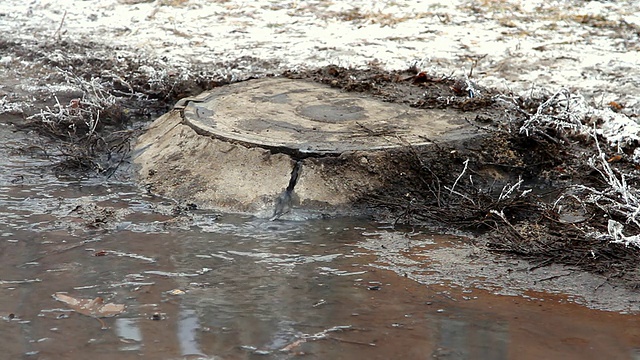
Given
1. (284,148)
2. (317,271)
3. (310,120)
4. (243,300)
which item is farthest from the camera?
(310,120)

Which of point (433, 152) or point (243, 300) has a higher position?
point (433, 152)

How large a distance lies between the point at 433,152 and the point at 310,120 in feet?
2.86

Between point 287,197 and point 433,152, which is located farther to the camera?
point 433,152

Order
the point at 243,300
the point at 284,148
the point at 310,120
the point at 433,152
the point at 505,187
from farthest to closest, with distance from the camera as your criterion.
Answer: the point at 310,120 → the point at 433,152 → the point at 284,148 → the point at 505,187 → the point at 243,300

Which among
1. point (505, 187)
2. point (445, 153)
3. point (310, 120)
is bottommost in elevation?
point (505, 187)

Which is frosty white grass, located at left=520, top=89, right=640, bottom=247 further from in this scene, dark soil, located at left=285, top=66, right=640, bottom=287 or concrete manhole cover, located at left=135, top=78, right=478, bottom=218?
concrete manhole cover, located at left=135, top=78, right=478, bottom=218

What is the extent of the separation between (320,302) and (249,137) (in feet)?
5.32

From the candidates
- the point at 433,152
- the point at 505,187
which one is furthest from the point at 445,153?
the point at 505,187

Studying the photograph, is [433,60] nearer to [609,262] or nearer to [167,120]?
[167,120]

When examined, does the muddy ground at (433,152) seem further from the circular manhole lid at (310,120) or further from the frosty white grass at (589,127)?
the circular manhole lid at (310,120)

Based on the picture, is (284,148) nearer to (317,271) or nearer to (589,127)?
(317,271)

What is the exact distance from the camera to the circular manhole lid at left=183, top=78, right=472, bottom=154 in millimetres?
4770

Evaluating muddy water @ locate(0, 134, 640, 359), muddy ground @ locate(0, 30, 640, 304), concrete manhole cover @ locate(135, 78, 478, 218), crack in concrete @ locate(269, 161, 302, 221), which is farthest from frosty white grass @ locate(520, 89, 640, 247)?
crack in concrete @ locate(269, 161, 302, 221)

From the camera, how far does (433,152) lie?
188 inches
